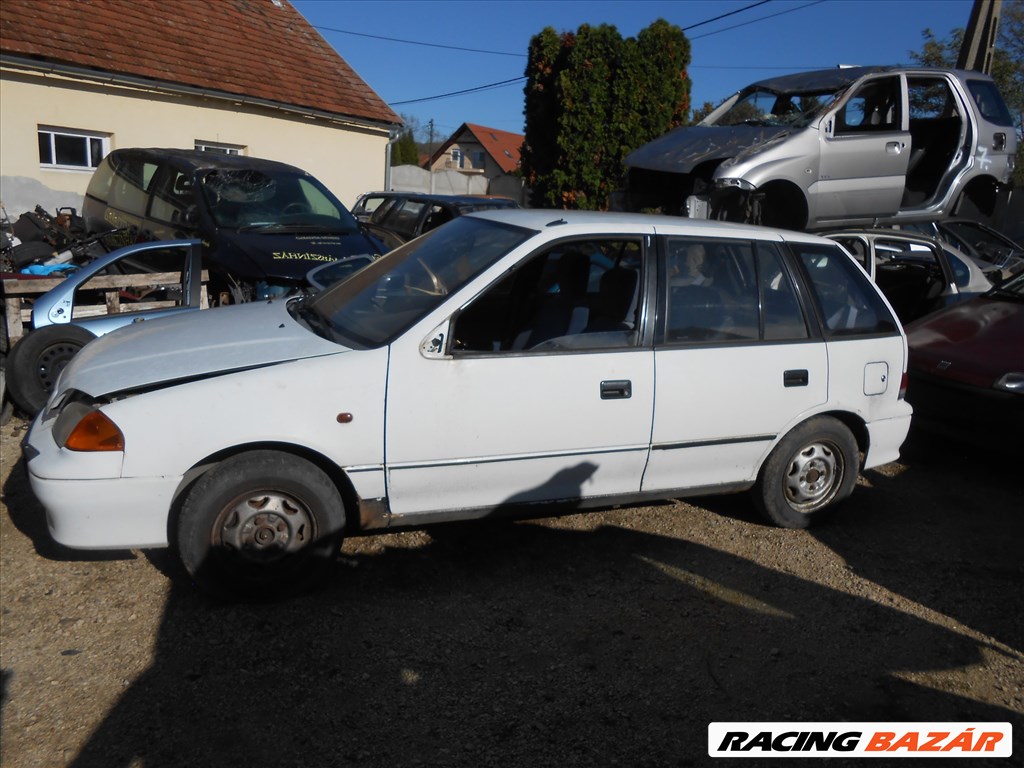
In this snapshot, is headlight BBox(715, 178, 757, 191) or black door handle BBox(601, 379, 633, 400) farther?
headlight BBox(715, 178, 757, 191)

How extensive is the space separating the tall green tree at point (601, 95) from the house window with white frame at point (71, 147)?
1089cm

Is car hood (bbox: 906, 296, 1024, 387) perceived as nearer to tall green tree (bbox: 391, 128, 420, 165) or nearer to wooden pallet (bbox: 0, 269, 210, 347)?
wooden pallet (bbox: 0, 269, 210, 347)

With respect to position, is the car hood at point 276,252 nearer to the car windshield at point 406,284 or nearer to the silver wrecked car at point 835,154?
the car windshield at point 406,284

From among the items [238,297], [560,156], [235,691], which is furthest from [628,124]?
[235,691]

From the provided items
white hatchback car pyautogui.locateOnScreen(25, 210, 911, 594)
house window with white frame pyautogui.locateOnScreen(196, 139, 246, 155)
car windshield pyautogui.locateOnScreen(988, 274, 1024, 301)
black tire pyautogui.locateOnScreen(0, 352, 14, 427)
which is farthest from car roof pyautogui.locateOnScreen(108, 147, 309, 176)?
car windshield pyautogui.locateOnScreen(988, 274, 1024, 301)

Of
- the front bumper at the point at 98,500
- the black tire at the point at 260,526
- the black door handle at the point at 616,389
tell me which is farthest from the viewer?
the black door handle at the point at 616,389

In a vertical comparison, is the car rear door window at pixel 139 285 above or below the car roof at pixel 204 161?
below

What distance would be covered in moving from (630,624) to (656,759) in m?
0.91

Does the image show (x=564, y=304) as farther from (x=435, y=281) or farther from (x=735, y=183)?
(x=735, y=183)

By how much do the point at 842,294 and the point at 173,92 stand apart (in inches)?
450

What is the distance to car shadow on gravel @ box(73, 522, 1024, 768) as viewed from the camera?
301 centimetres

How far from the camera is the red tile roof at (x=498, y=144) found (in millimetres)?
48497

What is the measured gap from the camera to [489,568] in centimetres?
434

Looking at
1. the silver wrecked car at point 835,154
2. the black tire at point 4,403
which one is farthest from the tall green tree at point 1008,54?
the black tire at point 4,403
